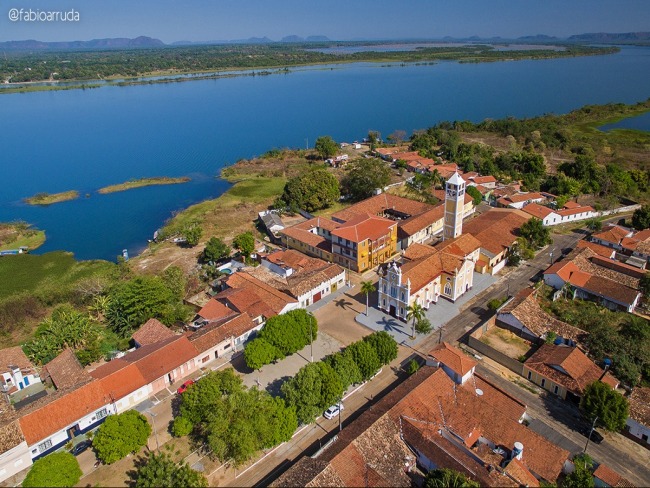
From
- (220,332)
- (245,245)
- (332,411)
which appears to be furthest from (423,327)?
(245,245)

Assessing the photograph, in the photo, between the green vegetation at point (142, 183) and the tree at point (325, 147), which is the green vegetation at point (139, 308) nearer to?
the green vegetation at point (142, 183)

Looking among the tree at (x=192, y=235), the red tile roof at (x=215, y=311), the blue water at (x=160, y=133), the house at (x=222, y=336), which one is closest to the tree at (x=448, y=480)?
the house at (x=222, y=336)

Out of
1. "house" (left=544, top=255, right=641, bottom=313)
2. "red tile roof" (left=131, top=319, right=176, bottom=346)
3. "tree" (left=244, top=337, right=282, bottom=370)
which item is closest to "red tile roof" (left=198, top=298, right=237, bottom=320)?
"red tile roof" (left=131, top=319, right=176, bottom=346)

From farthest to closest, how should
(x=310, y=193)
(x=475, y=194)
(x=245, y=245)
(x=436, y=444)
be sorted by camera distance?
(x=310, y=193) → (x=475, y=194) → (x=245, y=245) → (x=436, y=444)

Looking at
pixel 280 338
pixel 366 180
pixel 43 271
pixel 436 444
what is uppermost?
pixel 366 180

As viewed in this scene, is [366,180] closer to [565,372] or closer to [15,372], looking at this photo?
[565,372]

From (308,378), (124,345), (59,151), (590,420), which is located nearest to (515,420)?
(590,420)

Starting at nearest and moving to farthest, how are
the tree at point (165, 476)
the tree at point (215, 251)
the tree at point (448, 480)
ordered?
the tree at point (448, 480) < the tree at point (165, 476) < the tree at point (215, 251)
